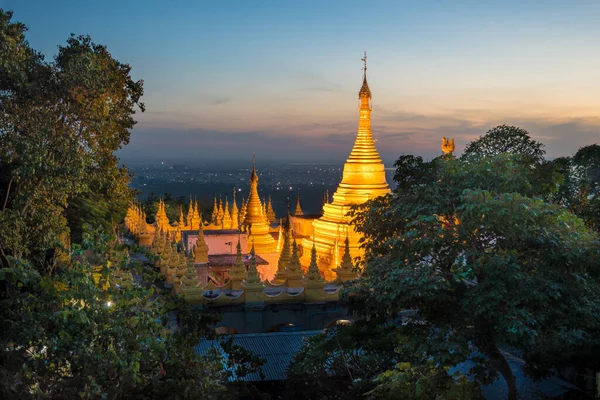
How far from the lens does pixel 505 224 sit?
9.81m

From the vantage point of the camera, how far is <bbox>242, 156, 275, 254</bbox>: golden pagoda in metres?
30.1

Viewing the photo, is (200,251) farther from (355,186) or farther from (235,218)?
(235,218)

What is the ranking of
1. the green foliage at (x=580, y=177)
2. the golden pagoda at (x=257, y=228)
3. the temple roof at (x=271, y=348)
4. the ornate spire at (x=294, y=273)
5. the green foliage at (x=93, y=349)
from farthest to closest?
the golden pagoda at (x=257, y=228), the ornate spire at (x=294, y=273), the green foliage at (x=580, y=177), the temple roof at (x=271, y=348), the green foliage at (x=93, y=349)

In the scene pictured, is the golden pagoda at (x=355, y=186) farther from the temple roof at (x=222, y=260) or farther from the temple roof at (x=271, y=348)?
the temple roof at (x=271, y=348)

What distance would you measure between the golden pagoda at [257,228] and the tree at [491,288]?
19266mm

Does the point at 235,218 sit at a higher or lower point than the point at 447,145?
lower

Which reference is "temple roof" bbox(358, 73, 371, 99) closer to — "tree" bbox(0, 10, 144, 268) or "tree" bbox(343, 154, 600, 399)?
"tree" bbox(0, 10, 144, 268)

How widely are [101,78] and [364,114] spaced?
735 inches

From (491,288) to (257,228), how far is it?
72.2 feet

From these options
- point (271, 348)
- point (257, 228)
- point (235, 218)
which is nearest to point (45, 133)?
point (271, 348)

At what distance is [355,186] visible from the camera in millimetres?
29547

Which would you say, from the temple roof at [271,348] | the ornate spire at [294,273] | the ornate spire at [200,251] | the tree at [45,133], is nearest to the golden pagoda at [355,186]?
the ornate spire at [200,251]

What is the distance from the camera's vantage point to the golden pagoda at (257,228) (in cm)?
3012

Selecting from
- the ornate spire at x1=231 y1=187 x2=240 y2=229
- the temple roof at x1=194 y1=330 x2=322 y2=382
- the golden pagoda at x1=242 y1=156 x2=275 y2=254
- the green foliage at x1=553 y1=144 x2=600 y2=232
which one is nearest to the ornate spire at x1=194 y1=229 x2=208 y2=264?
the golden pagoda at x1=242 y1=156 x2=275 y2=254
